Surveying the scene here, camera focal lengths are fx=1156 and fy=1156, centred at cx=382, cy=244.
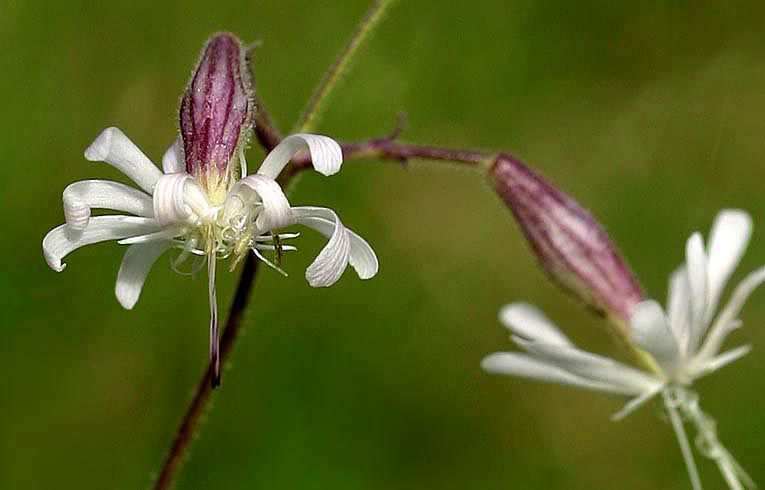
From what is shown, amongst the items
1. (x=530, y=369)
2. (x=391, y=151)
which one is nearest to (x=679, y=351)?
(x=530, y=369)

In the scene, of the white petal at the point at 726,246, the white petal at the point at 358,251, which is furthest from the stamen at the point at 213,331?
the white petal at the point at 726,246

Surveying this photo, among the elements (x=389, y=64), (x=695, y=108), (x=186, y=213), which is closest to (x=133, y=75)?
(x=389, y=64)

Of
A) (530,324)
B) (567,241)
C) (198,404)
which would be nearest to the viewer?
(198,404)

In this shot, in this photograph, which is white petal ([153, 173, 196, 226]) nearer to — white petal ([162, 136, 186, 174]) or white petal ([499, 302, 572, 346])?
white petal ([162, 136, 186, 174])

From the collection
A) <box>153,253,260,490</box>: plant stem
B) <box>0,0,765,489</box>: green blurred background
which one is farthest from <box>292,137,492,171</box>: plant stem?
<box>0,0,765,489</box>: green blurred background

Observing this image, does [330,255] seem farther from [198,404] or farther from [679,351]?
[679,351]
